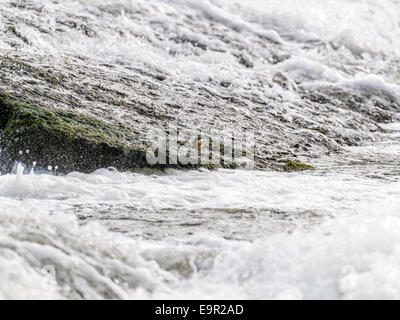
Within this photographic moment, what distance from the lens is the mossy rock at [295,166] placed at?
5.32 metres

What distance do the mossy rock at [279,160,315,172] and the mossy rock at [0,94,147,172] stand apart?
1742 millimetres

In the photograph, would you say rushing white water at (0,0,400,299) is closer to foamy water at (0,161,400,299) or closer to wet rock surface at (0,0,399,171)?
foamy water at (0,161,400,299)

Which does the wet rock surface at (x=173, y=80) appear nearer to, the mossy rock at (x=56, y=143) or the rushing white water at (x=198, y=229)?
the mossy rock at (x=56, y=143)

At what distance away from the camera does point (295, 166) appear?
5.40m

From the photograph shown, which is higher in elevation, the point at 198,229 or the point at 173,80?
the point at 198,229

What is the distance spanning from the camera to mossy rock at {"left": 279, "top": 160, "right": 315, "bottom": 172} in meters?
5.32

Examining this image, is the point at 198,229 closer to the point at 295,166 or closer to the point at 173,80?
the point at 295,166

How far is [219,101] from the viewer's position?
7.13 meters

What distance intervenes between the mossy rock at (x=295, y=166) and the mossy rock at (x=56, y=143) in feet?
5.72

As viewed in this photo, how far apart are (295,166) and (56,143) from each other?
8.86 feet

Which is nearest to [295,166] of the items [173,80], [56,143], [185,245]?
[56,143]

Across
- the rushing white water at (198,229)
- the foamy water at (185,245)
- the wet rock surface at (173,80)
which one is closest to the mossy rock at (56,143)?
the wet rock surface at (173,80)
